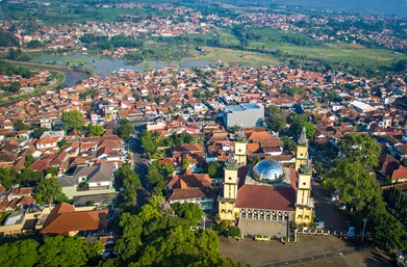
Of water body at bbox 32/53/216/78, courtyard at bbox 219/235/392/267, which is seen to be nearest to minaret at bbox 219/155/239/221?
courtyard at bbox 219/235/392/267

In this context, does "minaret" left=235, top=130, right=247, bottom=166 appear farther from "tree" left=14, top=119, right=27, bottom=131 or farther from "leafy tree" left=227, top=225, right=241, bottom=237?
"tree" left=14, top=119, right=27, bottom=131

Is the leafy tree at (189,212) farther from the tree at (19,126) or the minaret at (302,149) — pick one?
the tree at (19,126)

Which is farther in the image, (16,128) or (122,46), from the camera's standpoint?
(122,46)

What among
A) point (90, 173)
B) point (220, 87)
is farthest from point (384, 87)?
point (90, 173)

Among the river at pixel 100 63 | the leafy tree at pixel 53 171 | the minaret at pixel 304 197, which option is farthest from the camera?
the river at pixel 100 63

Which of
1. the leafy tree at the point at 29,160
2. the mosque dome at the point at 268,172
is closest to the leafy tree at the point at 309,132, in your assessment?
the mosque dome at the point at 268,172

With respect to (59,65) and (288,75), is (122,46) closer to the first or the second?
(59,65)
